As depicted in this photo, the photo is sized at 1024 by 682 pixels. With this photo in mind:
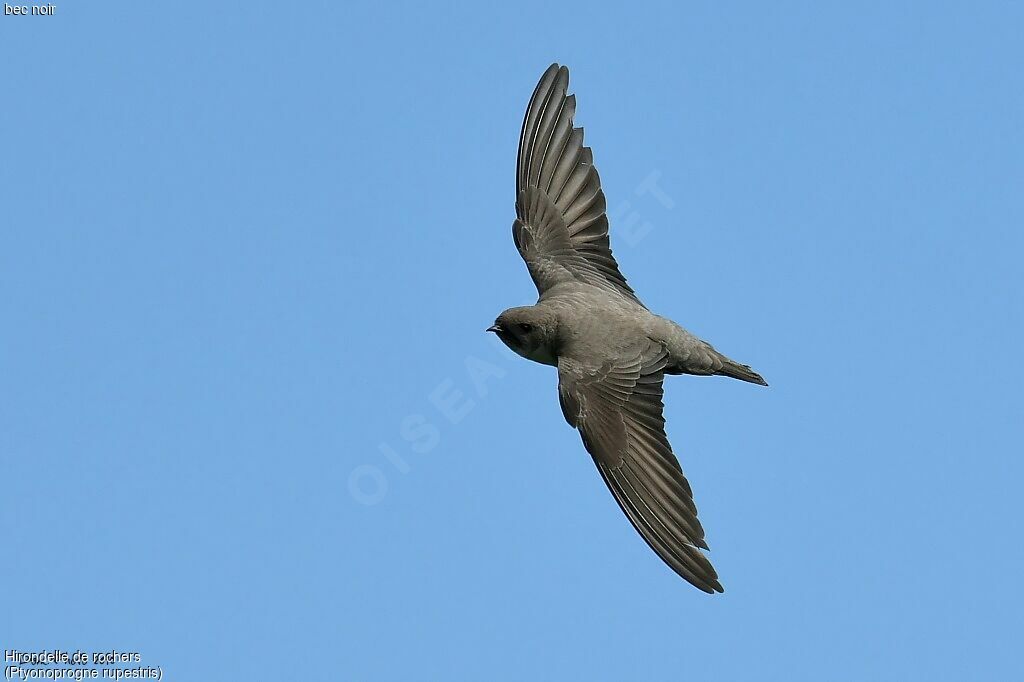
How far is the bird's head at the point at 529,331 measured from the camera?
12148 millimetres

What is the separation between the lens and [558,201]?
44.4 feet

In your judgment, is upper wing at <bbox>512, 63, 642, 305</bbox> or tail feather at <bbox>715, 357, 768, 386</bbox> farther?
upper wing at <bbox>512, 63, 642, 305</bbox>

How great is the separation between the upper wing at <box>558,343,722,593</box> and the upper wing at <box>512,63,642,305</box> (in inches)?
56.3

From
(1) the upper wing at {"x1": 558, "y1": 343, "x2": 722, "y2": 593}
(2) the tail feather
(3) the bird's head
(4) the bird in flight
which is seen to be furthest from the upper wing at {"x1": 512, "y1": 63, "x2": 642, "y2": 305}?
(1) the upper wing at {"x1": 558, "y1": 343, "x2": 722, "y2": 593}

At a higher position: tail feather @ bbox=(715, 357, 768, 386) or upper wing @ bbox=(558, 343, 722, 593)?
tail feather @ bbox=(715, 357, 768, 386)

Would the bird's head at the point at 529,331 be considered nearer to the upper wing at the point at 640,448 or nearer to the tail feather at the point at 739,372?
the upper wing at the point at 640,448

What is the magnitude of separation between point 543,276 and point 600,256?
1.98 feet

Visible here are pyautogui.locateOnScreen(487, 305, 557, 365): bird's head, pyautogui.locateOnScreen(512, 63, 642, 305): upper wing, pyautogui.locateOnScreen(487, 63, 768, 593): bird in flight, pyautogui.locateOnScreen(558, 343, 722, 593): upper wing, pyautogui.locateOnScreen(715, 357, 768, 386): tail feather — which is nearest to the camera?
pyautogui.locateOnScreen(558, 343, 722, 593): upper wing

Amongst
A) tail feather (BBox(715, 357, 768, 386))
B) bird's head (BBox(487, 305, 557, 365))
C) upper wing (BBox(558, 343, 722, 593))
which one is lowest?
upper wing (BBox(558, 343, 722, 593))

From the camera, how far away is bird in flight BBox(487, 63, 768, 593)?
11156mm

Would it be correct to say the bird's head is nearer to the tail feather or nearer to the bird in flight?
the bird in flight

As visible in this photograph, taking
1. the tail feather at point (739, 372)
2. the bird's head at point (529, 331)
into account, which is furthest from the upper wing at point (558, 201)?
the tail feather at point (739, 372)

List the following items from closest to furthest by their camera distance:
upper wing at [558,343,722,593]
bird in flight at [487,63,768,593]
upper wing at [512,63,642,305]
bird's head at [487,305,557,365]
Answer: upper wing at [558,343,722,593], bird in flight at [487,63,768,593], bird's head at [487,305,557,365], upper wing at [512,63,642,305]

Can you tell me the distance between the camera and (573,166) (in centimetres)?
1354
